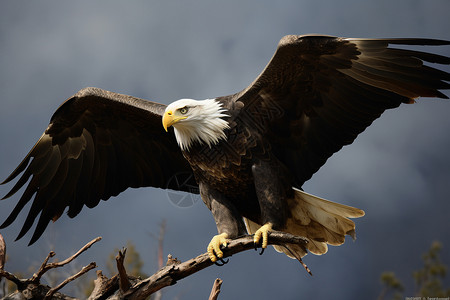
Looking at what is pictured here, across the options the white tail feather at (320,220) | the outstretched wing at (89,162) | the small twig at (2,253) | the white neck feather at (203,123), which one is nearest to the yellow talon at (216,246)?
the white tail feather at (320,220)

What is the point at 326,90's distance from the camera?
4.71 m

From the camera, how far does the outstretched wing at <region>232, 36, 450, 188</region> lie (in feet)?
14.5

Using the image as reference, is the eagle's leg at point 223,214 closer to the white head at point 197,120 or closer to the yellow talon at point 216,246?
the yellow talon at point 216,246

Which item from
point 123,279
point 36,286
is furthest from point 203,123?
point 36,286

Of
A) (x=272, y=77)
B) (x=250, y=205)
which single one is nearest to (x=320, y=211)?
(x=250, y=205)

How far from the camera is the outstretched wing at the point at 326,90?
4.43 m

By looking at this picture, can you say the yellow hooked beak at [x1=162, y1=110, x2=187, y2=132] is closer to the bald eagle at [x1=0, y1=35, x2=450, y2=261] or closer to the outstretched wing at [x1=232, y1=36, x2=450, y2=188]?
the bald eagle at [x1=0, y1=35, x2=450, y2=261]

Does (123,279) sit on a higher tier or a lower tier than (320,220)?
lower

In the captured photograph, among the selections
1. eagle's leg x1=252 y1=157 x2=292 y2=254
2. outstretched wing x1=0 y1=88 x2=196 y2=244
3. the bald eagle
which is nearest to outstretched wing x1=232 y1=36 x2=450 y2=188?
the bald eagle

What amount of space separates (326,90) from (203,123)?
105 centimetres

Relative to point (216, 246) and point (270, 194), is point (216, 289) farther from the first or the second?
point (270, 194)

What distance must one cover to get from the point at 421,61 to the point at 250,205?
1.80 m

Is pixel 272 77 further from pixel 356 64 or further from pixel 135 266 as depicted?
pixel 135 266

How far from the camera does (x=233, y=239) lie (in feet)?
14.8
